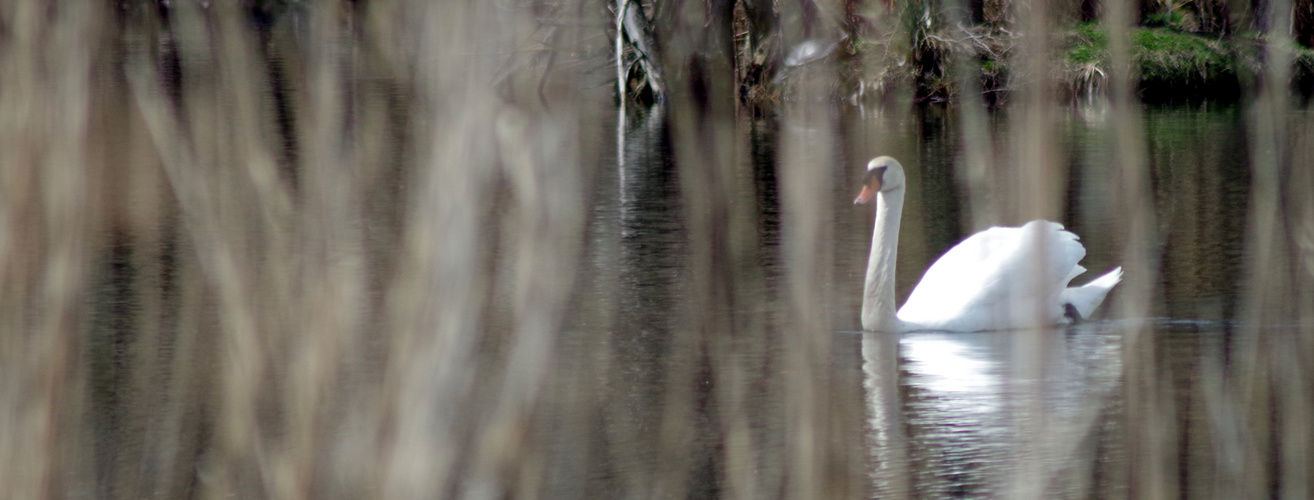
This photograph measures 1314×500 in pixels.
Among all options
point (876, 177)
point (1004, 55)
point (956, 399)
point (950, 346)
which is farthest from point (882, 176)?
point (1004, 55)

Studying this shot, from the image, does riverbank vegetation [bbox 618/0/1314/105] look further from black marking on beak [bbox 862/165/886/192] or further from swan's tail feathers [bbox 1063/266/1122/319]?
black marking on beak [bbox 862/165/886/192]

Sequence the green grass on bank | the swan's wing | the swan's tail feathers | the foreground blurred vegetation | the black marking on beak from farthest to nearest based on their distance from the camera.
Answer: the green grass on bank, the swan's tail feathers, the black marking on beak, the swan's wing, the foreground blurred vegetation

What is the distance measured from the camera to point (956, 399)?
16.3ft

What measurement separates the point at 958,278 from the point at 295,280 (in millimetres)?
4559

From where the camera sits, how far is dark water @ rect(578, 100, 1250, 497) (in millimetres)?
2248

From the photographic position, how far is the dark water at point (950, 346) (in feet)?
7.38

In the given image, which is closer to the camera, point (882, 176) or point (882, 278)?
point (882, 278)

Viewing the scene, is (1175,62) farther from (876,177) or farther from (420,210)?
(420,210)

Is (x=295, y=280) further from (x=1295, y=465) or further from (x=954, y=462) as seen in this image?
(x=954, y=462)

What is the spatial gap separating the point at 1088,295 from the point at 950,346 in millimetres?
943

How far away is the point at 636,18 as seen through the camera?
58.2ft

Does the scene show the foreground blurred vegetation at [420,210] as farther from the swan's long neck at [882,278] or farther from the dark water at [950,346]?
the swan's long neck at [882,278]

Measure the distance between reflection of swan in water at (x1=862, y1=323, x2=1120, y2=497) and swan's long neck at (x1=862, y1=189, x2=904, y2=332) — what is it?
0.19 ft

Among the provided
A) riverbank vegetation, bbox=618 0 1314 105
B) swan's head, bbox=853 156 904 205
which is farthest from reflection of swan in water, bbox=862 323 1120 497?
riverbank vegetation, bbox=618 0 1314 105
